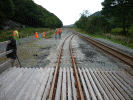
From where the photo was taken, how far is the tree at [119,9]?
79.6 feet

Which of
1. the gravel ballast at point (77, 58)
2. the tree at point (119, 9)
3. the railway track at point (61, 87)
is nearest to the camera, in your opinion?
the railway track at point (61, 87)

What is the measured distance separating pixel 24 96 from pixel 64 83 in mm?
1217

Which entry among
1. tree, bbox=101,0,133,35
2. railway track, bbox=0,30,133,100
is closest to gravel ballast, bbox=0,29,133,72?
railway track, bbox=0,30,133,100

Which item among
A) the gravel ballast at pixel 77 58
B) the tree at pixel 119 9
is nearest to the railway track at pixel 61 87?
the gravel ballast at pixel 77 58

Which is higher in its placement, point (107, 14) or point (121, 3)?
point (121, 3)

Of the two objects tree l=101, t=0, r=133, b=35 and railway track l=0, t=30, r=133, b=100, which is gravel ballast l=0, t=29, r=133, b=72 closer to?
railway track l=0, t=30, r=133, b=100

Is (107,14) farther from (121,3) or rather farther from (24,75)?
(24,75)

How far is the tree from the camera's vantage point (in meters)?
24.3

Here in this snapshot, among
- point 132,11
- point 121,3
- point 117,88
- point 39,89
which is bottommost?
point 117,88

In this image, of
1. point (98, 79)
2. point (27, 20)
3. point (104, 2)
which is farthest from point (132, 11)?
point (27, 20)

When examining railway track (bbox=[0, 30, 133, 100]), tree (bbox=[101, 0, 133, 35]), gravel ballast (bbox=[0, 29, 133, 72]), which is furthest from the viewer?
tree (bbox=[101, 0, 133, 35])

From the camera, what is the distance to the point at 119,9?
26.1 meters

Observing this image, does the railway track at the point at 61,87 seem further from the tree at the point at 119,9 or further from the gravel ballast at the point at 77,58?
the tree at the point at 119,9

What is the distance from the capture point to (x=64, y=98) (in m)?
2.38
